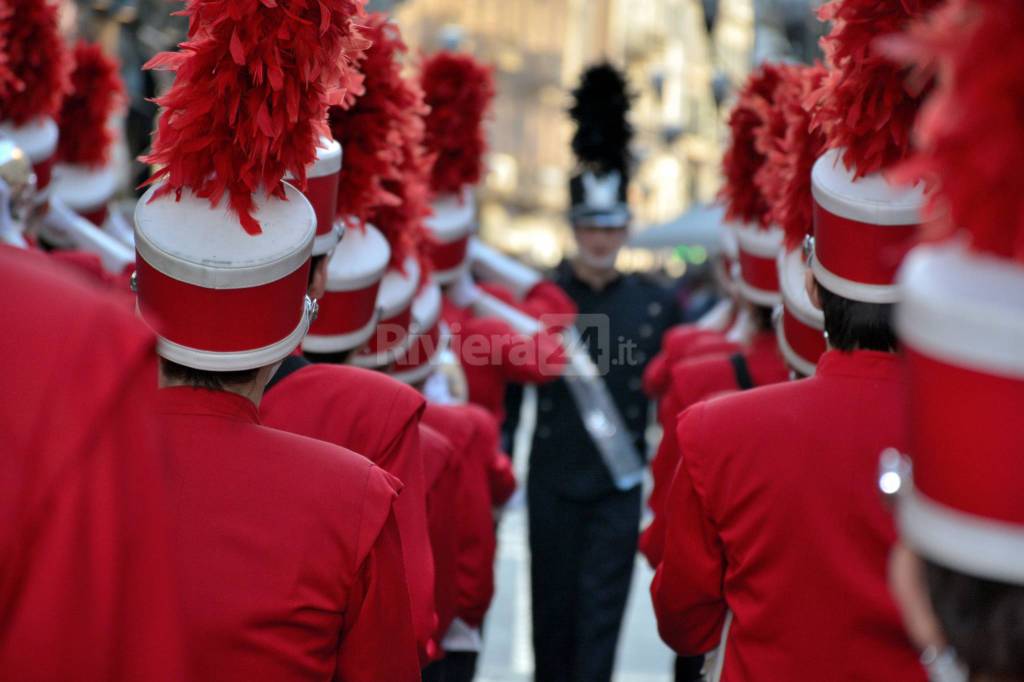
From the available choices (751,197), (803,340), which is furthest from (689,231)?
(803,340)

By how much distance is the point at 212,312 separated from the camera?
263 cm

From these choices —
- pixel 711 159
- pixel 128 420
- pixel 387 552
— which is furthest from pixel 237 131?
pixel 711 159

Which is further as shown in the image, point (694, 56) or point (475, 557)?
point (694, 56)

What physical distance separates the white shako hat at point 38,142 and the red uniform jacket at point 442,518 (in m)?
1.94

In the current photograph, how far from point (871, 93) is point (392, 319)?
1.95 m

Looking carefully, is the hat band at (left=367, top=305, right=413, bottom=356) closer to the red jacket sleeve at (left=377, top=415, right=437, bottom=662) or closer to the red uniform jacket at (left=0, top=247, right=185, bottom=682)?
the red jacket sleeve at (left=377, top=415, right=437, bottom=662)

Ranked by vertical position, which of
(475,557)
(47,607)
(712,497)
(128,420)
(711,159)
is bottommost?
(711,159)

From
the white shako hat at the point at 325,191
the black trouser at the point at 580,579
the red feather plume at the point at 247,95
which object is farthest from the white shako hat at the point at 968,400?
the black trouser at the point at 580,579

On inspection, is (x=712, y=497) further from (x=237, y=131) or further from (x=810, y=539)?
(x=237, y=131)

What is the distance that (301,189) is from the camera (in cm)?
304

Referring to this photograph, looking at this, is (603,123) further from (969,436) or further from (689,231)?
(689,231)

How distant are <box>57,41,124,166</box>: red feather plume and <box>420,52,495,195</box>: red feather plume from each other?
142 cm

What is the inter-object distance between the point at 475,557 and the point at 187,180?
2113 mm

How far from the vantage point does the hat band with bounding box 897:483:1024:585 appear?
1.50 meters
